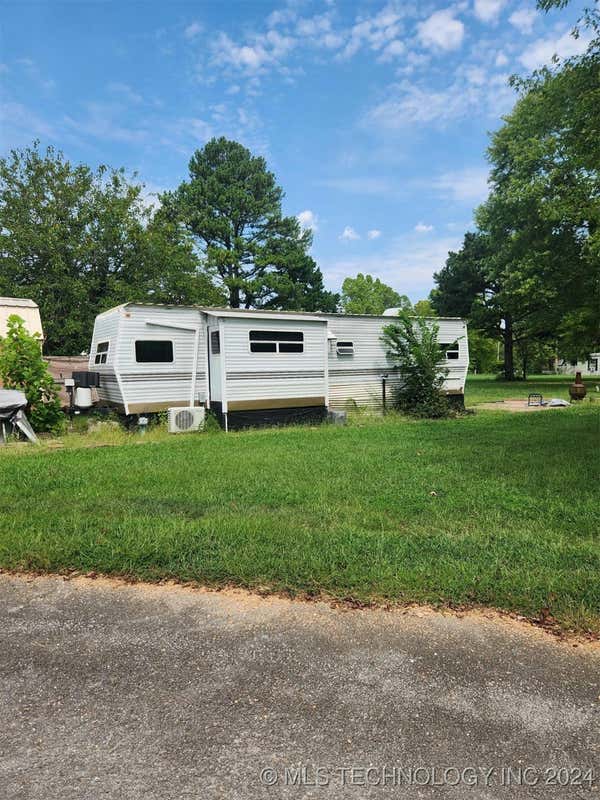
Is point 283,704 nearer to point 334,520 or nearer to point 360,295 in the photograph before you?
point 334,520

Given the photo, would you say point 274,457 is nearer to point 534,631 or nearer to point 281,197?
point 534,631

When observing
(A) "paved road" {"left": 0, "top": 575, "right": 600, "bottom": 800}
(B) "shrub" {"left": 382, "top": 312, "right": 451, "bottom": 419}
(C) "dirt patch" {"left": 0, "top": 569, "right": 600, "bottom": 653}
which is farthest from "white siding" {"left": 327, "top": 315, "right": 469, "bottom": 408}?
(A) "paved road" {"left": 0, "top": 575, "right": 600, "bottom": 800}

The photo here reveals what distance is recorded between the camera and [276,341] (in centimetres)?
1170

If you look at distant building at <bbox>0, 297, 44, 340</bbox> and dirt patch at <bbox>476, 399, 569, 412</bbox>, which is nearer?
distant building at <bbox>0, 297, 44, 340</bbox>

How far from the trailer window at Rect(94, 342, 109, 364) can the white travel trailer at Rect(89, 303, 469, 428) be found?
0.02m

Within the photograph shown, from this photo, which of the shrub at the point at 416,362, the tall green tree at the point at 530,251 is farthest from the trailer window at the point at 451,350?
the tall green tree at the point at 530,251

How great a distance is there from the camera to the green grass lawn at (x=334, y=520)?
9.87ft

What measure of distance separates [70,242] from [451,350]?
1577 centimetres

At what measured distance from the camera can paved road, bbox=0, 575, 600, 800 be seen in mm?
1577

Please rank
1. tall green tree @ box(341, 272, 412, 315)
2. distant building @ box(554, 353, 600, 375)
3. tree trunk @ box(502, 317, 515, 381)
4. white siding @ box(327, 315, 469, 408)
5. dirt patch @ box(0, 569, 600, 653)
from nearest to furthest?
dirt patch @ box(0, 569, 600, 653) → white siding @ box(327, 315, 469, 408) → tree trunk @ box(502, 317, 515, 381) → distant building @ box(554, 353, 600, 375) → tall green tree @ box(341, 272, 412, 315)

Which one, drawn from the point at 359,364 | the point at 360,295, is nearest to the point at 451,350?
Answer: the point at 359,364

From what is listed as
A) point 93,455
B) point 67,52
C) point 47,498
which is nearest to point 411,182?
point 67,52

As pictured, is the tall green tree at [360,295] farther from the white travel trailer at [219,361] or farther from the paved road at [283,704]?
the paved road at [283,704]

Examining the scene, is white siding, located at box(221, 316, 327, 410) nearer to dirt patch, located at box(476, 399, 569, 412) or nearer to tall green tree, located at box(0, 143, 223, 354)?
dirt patch, located at box(476, 399, 569, 412)
